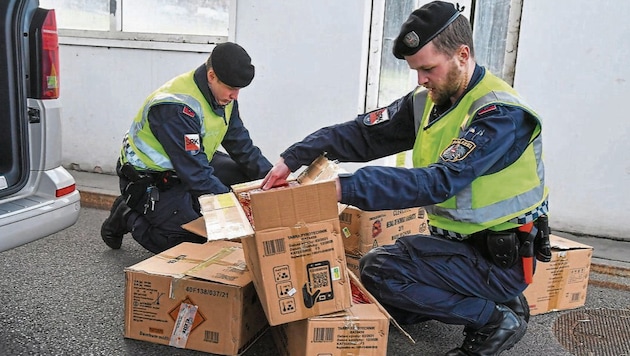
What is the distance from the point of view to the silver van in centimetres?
237

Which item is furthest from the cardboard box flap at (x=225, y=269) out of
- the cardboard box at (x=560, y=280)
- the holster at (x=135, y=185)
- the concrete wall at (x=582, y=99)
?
the concrete wall at (x=582, y=99)

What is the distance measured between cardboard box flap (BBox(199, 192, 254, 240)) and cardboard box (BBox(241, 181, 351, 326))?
0.07m

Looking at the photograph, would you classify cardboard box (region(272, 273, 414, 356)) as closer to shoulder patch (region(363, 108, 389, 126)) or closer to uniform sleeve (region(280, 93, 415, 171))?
uniform sleeve (region(280, 93, 415, 171))

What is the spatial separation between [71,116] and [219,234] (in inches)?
161

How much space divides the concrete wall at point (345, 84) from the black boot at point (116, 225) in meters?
1.53

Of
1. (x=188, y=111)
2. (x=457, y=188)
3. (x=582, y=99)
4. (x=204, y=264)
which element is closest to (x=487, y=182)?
(x=457, y=188)

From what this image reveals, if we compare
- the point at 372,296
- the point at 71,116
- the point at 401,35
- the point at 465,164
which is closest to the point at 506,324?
the point at 372,296

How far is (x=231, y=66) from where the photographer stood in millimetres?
2877

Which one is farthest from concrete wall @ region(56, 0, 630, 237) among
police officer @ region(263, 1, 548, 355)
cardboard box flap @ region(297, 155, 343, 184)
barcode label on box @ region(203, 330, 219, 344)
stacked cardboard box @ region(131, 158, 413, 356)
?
barcode label on box @ region(203, 330, 219, 344)

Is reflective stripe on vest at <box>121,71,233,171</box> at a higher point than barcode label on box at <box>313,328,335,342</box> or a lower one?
higher

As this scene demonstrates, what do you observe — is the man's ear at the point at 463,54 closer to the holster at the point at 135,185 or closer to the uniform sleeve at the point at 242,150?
the uniform sleeve at the point at 242,150

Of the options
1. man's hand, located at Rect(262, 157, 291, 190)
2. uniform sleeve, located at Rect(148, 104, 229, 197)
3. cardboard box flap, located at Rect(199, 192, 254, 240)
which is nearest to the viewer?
cardboard box flap, located at Rect(199, 192, 254, 240)

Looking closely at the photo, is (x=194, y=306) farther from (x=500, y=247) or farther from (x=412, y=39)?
(x=412, y=39)

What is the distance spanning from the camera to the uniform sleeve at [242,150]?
3500 millimetres
